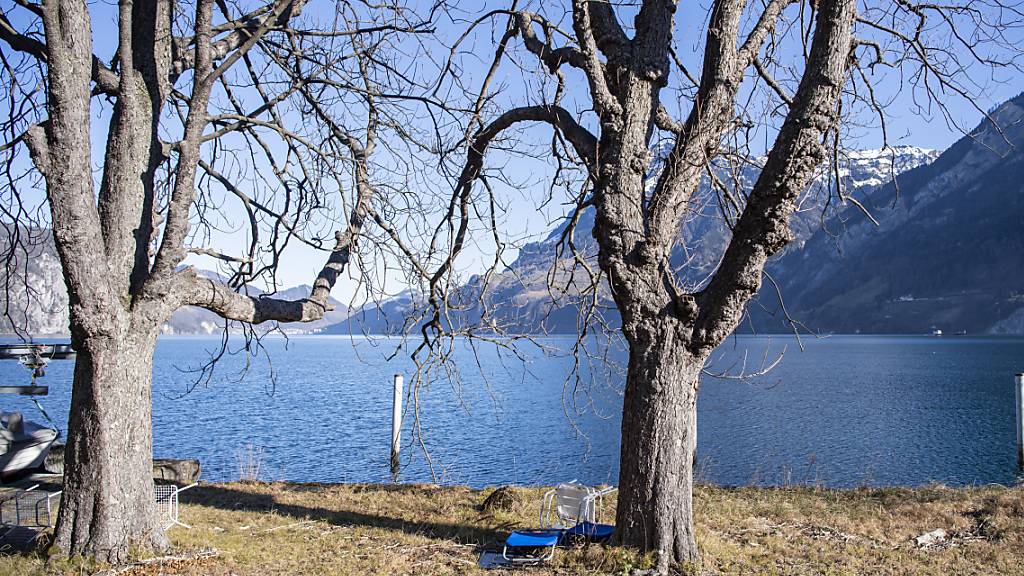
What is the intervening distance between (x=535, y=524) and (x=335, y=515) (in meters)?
2.06

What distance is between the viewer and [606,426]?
73.6ft

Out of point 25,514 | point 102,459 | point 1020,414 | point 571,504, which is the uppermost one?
A: point 1020,414

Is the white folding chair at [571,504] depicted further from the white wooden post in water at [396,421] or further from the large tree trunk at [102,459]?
the white wooden post in water at [396,421]

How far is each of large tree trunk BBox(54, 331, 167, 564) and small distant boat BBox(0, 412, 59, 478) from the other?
9.92ft

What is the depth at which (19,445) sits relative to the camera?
26.3 feet

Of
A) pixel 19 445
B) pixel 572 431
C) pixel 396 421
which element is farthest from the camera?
pixel 572 431

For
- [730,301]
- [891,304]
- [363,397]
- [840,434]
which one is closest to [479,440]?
[840,434]

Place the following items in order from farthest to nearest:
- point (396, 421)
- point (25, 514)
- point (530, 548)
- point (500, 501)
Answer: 1. point (396, 421)
2. point (500, 501)
3. point (25, 514)
4. point (530, 548)

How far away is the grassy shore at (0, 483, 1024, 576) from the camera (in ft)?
18.2

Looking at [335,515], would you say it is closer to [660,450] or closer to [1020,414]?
[660,450]

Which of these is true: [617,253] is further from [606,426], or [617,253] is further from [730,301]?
[606,426]

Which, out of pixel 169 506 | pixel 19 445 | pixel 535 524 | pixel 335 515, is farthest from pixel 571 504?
pixel 19 445

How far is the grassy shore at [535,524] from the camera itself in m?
5.56

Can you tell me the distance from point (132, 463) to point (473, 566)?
279 centimetres
